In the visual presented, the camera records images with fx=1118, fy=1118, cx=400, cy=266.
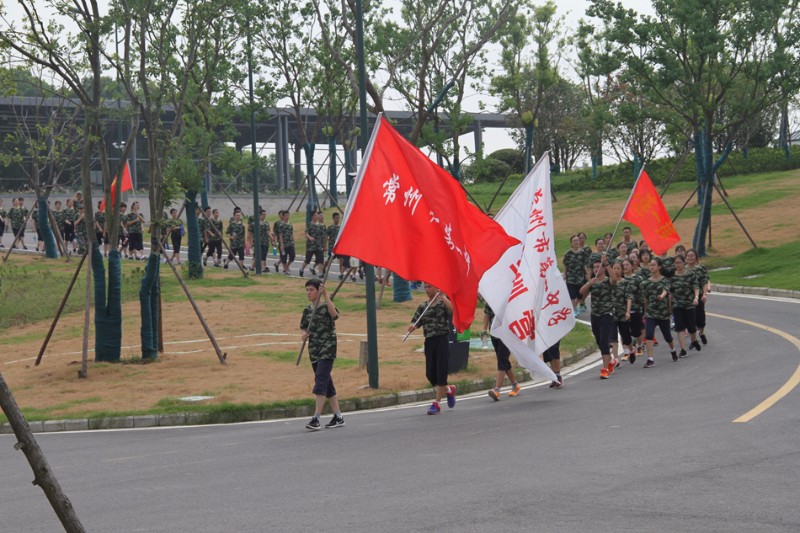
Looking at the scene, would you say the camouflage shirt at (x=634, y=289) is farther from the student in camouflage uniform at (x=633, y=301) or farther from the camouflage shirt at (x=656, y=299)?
the camouflage shirt at (x=656, y=299)

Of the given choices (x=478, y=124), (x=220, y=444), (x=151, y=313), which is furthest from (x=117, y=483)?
(x=478, y=124)

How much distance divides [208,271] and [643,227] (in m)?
17.5

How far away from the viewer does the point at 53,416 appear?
50.5ft

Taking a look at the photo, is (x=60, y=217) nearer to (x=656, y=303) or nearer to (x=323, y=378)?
(x=656, y=303)

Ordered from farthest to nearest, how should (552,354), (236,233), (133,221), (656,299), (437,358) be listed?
(133,221)
(236,233)
(656,299)
(552,354)
(437,358)

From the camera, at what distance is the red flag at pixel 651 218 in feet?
74.6

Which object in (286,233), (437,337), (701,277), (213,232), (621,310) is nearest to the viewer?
(437,337)

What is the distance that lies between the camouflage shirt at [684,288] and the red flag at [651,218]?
318 cm

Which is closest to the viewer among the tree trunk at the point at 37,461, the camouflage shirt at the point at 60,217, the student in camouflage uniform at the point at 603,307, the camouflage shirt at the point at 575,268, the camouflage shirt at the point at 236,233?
the tree trunk at the point at 37,461

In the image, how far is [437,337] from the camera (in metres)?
14.4

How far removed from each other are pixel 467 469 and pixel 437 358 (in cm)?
460

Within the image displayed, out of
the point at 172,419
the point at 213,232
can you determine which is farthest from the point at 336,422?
the point at 213,232

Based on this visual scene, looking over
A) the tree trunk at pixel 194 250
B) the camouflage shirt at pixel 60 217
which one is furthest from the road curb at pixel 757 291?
the camouflage shirt at pixel 60 217

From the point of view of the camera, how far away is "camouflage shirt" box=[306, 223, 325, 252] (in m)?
32.8
